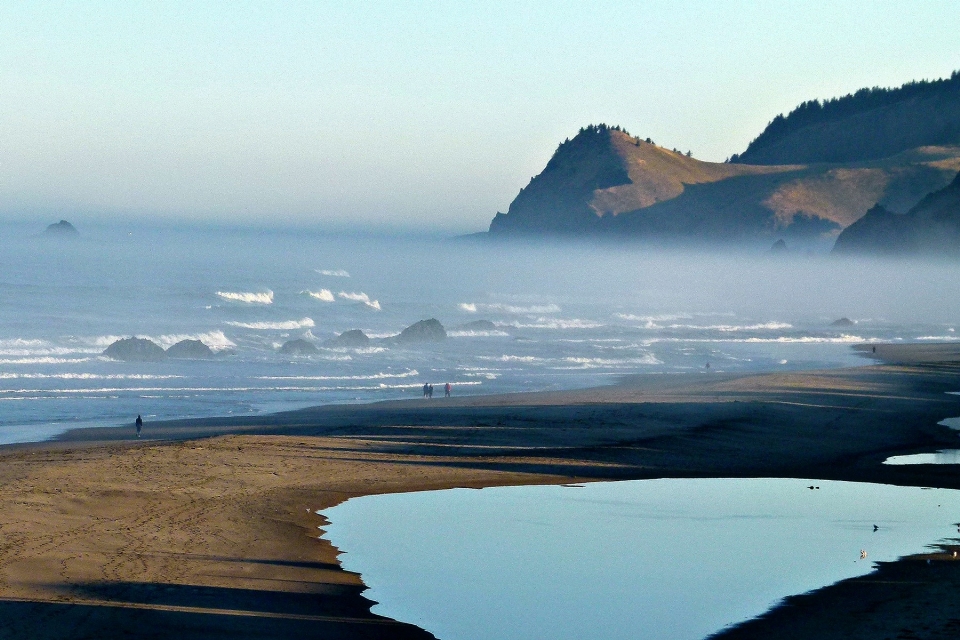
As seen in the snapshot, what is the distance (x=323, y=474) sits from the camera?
2197 centimetres

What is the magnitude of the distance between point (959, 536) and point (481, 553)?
7.17m

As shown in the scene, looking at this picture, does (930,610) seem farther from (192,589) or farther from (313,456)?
(313,456)

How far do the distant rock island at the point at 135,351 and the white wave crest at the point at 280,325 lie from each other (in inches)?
685

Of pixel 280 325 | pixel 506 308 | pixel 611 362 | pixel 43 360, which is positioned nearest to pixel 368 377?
pixel 611 362

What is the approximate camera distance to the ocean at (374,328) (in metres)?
37.5

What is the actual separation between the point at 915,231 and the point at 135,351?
135 metres

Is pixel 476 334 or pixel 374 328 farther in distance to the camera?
pixel 374 328

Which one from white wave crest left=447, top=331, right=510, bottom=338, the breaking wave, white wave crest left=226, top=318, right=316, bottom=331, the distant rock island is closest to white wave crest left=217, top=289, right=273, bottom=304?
white wave crest left=226, top=318, right=316, bottom=331

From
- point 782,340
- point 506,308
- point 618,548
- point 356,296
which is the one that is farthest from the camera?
point 356,296

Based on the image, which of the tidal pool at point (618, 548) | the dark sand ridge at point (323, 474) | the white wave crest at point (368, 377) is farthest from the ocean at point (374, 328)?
the tidal pool at point (618, 548)

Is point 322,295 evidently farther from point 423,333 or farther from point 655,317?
point 423,333

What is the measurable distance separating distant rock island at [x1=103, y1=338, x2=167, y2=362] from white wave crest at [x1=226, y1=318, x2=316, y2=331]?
57.1ft

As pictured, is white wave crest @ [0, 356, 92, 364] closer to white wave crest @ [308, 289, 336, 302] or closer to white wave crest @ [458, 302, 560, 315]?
white wave crest @ [458, 302, 560, 315]

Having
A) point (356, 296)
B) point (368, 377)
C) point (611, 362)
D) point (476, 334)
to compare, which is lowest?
point (368, 377)
